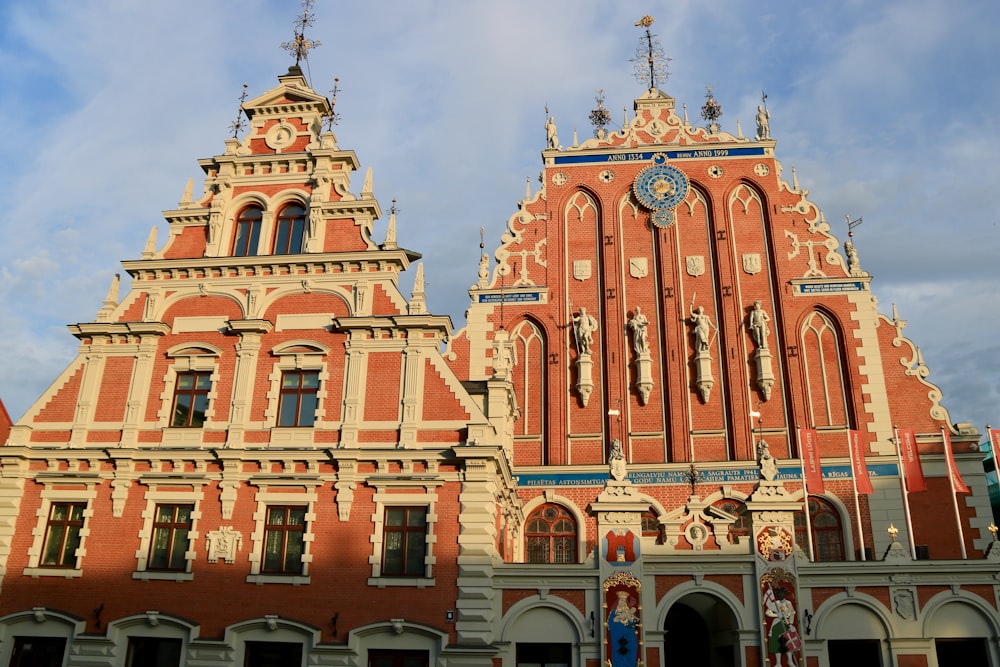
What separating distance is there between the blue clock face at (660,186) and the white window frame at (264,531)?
16.4 meters

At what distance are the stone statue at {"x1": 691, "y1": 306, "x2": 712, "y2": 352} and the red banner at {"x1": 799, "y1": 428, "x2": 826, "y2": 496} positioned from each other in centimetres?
462

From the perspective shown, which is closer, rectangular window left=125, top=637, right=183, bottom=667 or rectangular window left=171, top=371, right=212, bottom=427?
rectangular window left=125, top=637, right=183, bottom=667

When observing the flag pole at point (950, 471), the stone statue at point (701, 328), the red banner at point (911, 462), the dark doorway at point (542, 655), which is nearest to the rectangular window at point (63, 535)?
the dark doorway at point (542, 655)

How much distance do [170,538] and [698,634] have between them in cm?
1521

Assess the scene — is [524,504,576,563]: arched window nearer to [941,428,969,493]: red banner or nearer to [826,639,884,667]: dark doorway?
[826,639,884,667]: dark doorway

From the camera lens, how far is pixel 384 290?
938 inches

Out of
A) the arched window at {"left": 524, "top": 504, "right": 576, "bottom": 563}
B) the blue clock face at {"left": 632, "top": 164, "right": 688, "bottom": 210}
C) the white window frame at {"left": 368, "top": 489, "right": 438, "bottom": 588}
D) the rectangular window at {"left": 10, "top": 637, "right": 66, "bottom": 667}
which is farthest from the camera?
the blue clock face at {"left": 632, "top": 164, "right": 688, "bottom": 210}

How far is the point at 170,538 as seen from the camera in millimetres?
21734

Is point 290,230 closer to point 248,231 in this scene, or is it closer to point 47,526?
point 248,231

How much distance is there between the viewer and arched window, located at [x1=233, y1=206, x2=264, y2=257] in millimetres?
25666

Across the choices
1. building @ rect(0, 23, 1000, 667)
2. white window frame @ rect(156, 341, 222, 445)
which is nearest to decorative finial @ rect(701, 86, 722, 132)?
building @ rect(0, 23, 1000, 667)

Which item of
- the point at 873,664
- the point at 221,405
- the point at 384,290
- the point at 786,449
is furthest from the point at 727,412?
the point at 221,405

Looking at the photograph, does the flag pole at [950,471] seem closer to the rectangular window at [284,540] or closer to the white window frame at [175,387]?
the rectangular window at [284,540]

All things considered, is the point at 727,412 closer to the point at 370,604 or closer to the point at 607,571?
the point at 607,571
